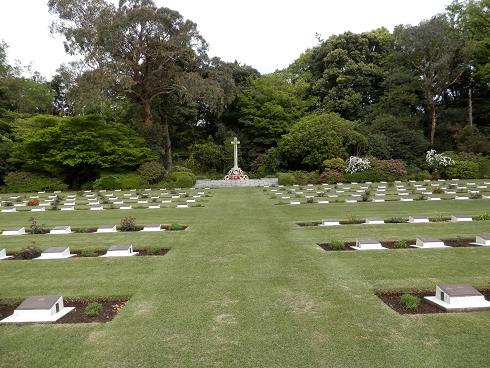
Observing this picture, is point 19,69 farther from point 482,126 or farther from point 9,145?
point 482,126

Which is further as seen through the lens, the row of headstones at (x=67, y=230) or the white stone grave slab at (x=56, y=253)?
the row of headstones at (x=67, y=230)

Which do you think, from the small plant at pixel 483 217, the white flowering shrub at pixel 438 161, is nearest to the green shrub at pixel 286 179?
the white flowering shrub at pixel 438 161

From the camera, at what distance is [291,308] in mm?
4223

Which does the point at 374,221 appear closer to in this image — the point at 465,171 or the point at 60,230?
the point at 60,230

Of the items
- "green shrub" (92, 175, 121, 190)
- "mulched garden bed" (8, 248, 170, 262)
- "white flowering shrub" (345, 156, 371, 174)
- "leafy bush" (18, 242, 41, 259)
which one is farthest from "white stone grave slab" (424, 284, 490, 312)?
"green shrub" (92, 175, 121, 190)

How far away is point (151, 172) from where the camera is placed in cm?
2681

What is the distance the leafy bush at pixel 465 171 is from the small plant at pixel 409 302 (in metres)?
24.5

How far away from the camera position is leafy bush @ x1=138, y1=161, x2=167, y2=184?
2666cm

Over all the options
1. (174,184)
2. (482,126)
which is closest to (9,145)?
(174,184)

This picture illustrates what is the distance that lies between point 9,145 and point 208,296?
1066 inches

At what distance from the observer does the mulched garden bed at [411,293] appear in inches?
162

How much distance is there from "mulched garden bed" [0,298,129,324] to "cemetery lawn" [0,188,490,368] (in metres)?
0.15

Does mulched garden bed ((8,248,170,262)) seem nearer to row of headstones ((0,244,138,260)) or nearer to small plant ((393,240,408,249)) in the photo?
row of headstones ((0,244,138,260))

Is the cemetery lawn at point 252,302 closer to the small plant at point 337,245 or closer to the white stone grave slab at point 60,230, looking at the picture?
the small plant at point 337,245
